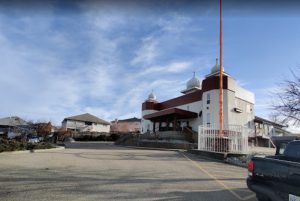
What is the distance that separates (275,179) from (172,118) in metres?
42.9

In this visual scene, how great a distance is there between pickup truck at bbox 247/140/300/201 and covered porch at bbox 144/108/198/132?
36139 mm

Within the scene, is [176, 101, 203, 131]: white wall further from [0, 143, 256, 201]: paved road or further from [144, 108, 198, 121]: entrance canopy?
[0, 143, 256, 201]: paved road

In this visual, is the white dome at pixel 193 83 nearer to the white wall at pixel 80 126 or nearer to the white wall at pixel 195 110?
the white wall at pixel 195 110

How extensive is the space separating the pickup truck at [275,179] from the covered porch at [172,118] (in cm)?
3614

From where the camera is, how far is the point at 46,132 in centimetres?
5328

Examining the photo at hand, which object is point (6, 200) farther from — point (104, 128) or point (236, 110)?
point (104, 128)

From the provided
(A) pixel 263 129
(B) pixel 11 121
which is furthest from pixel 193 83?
(B) pixel 11 121

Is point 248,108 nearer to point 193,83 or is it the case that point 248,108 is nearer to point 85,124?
point 193,83

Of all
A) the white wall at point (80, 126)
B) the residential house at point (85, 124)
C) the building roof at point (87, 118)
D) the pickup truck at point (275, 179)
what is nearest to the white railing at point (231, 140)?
the pickup truck at point (275, 179)

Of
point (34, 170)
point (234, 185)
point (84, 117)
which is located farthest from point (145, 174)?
point (84, 117)

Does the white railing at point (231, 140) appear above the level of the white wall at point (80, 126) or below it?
below

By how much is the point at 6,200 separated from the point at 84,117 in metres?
86.7

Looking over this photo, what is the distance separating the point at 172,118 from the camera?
48812mm

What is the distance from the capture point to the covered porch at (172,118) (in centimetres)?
4406
